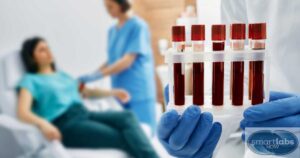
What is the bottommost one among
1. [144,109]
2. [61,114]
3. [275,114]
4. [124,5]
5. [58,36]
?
[144,109]

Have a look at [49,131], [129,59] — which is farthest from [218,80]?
[129,59]

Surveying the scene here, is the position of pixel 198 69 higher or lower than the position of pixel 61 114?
higher

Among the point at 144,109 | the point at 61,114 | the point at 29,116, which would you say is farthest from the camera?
the point at 144,109

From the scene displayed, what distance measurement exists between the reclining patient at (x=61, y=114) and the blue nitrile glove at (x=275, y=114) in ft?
3.77

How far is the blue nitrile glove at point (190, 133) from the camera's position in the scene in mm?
512

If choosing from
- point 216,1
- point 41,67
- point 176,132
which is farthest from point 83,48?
point 176,132

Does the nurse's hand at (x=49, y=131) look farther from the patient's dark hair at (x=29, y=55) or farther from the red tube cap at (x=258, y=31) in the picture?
the red tube cap at (x=258, y=31)

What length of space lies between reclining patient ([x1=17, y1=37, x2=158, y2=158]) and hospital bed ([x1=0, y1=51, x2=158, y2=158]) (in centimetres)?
3

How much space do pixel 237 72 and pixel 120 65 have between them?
1.34 metres

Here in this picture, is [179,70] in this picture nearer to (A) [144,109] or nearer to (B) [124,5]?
(B) [124,5]

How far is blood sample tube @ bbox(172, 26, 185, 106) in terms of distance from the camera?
0.50 meters

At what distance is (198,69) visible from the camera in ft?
1.66

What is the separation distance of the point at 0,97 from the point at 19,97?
78 millimetres

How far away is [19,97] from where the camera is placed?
4.91ft
